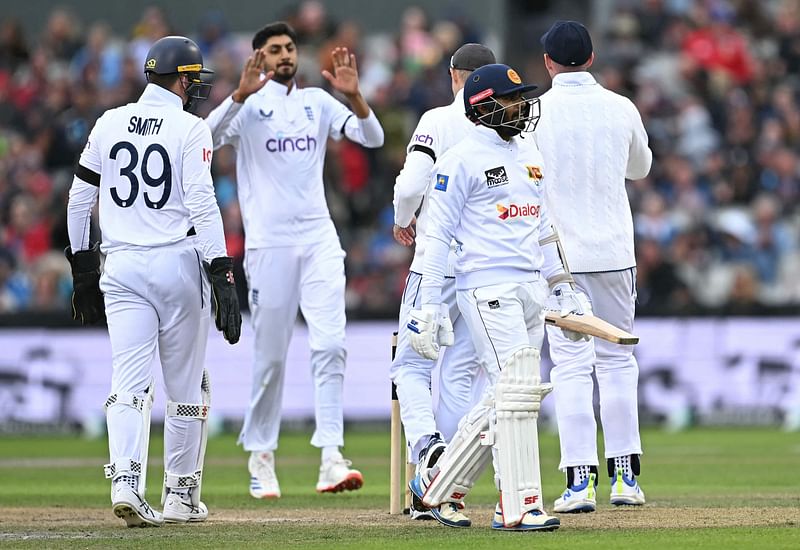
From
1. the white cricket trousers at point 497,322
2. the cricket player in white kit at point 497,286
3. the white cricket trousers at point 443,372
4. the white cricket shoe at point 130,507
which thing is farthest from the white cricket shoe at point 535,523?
the white cricket shoe at point 130,507

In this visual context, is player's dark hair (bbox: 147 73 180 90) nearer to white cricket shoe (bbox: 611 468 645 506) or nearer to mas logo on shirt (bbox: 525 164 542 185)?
mas logo on shirt (bbox: 525 164 542 185)

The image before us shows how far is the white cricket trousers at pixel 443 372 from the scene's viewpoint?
9.18 m

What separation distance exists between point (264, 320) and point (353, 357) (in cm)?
727

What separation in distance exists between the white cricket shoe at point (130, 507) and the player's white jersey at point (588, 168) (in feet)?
9.98

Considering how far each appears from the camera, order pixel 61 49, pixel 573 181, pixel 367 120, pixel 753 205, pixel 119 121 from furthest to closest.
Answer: pixel 61 49, pixel 753 205, pixel 367 120, pixel 573 181, pixel 119 121

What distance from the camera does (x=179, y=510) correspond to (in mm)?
9281

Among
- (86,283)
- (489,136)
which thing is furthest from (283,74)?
(489,136)

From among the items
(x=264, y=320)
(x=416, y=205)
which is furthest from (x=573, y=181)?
(x=264, y=320)

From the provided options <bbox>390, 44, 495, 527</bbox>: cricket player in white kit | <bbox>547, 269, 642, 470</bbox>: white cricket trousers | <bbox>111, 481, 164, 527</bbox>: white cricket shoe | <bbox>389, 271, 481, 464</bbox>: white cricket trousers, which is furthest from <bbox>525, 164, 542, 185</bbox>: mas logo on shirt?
<bbox>111, 481, 164, 527</bbox>: white cricket shoe

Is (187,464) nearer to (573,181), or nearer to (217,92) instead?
(573,181)

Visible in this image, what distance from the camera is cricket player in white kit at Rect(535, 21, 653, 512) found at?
31.7 feet

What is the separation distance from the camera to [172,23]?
2561cm

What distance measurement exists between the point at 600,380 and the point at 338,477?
6.64ft

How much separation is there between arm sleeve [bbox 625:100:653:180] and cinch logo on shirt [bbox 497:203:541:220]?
1652 millimetres
